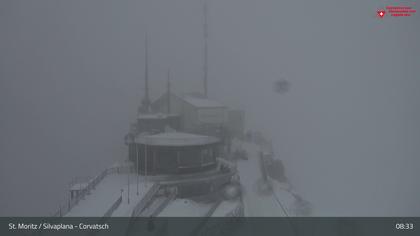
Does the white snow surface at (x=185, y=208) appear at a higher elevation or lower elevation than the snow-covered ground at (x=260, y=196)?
higher

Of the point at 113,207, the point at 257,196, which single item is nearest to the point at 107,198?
the point at 113,207

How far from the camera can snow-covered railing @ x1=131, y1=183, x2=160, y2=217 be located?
52.3ft

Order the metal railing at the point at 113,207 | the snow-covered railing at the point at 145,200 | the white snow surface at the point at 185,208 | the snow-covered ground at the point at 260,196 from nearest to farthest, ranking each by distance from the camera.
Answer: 1. the metal railing at the point at 113,207
2. the snow-covered railing at the point at 145,200
3. the white snow surface at the point at 185,208
4. the snow-covered ground at the point at 260,196

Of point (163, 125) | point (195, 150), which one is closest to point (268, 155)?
point (163, 125)

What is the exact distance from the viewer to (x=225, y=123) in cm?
3603

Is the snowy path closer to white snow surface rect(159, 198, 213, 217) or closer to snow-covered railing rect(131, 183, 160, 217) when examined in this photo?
white snow surface rect(159, 198, 213, 217)

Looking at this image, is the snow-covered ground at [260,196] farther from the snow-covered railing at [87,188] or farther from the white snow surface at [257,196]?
the snow-covered railing at [87,188]

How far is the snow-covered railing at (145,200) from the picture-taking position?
52.3 ft

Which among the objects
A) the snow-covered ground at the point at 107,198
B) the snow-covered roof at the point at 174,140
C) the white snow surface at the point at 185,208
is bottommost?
the white snow surface at the point at 185,208

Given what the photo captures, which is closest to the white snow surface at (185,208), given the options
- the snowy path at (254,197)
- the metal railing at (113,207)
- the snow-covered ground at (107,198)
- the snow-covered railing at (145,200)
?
the snow-covered railing at (145,200)

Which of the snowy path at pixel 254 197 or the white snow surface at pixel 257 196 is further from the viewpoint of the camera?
the white snow surface at pixel 257 196

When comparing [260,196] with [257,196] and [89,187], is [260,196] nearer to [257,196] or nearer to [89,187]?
[257,196]
